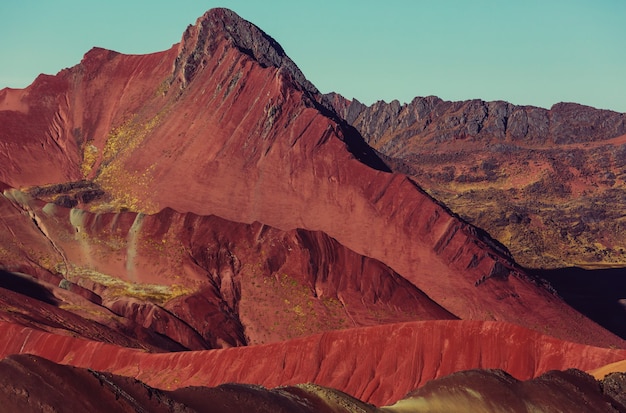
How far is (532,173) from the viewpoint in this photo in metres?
163

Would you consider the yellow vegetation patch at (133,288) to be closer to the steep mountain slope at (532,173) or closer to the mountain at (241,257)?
the mountain at (241,257)

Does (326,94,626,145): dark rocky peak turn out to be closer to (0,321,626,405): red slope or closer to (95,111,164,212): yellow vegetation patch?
(95,111,164,212): yellow vegetation patch

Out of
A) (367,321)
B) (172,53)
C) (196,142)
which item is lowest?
(367,321)

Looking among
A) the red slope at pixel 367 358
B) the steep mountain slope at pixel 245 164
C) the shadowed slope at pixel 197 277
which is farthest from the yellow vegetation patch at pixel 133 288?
the red slope at pixel 367 358

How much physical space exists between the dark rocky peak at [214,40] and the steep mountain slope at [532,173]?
4073 cm

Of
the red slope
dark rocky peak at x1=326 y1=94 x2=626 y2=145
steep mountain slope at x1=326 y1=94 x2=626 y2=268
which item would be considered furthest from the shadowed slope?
dark rocky peak at x1=326 y1=94 x2=626 y2=145

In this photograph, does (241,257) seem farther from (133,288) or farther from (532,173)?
(532,173)

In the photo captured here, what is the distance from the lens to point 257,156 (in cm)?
9075

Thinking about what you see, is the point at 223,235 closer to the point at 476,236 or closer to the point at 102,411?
the point at 476,236

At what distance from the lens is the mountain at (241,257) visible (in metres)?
51.9

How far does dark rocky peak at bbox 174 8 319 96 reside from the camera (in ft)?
342

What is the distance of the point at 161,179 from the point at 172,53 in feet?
81.5

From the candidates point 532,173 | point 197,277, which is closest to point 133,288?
point 197,277

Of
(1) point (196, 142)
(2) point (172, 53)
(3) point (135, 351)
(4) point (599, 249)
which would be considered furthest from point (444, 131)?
(3) point (135, 351)
